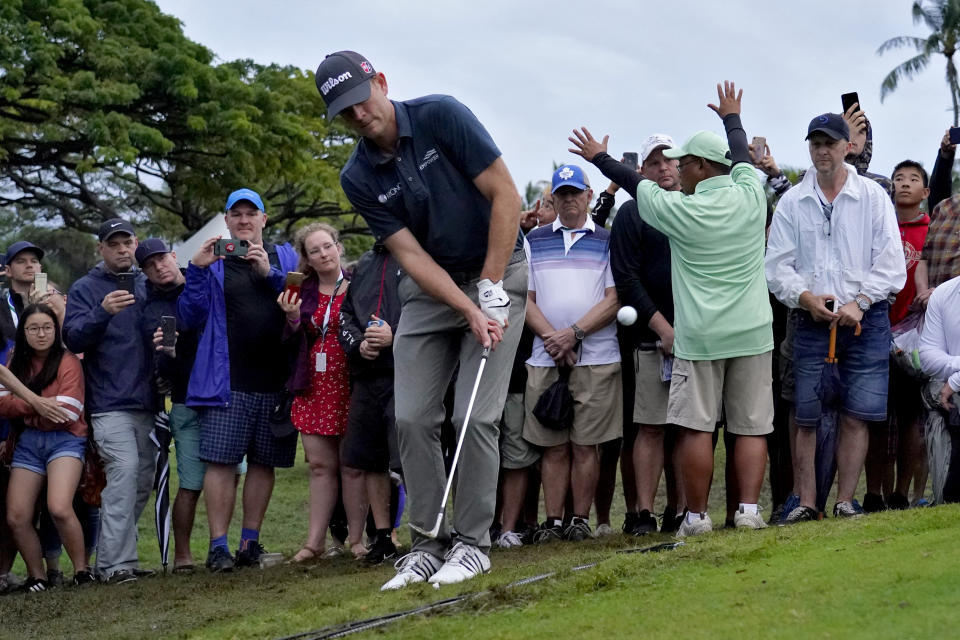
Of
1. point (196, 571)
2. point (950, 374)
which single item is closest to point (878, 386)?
point (950, 374)

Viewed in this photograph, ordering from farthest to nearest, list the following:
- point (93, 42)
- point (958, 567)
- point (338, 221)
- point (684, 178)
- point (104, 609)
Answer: point (338, 221)
point (93, 42)
point (684, 178)
point (104, 609)
point (958, 567)

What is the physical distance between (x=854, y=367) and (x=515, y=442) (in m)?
2.31

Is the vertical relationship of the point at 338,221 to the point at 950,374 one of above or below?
above

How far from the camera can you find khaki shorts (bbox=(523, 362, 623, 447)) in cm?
823

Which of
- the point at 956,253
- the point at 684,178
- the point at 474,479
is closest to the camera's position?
the point at 474,479

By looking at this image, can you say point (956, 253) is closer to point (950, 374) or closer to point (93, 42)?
point (950, 374)

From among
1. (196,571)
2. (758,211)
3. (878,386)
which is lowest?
(196,571)

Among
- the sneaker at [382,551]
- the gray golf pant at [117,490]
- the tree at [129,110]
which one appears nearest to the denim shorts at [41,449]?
the gray golf pant at [117,490]

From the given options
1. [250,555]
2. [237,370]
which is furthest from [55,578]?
[237,370]

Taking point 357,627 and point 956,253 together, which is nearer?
point 357,627

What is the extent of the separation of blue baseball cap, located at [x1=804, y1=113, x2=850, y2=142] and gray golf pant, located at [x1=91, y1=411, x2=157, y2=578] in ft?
16.1

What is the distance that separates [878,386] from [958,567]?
2.95 meters

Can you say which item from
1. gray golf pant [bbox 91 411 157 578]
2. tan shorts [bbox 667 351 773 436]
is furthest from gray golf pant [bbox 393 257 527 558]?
gray golf pant [bbox 91 411 157 578]

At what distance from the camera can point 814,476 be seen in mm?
7535
